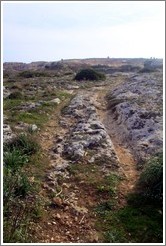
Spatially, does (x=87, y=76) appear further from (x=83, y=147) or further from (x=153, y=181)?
(x=153, y=181)

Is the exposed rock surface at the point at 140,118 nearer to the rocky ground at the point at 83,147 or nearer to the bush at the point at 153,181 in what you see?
the rocky ground at the point at 83,147

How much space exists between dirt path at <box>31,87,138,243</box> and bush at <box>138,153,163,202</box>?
525 millimetres

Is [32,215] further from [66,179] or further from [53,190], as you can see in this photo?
[66,179]

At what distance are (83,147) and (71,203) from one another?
4.28 m

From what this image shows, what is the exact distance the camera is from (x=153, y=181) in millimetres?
9797

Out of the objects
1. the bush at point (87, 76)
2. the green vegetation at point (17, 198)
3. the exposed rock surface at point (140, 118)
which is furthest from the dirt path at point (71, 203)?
the bush at point (87, 76)

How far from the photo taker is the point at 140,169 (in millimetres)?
12125

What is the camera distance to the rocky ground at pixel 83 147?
8604 mm

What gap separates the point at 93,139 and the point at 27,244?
25.6 feet

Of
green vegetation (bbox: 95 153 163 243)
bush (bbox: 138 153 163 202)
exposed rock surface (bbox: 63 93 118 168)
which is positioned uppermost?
exposed rock surface (bbox: 63 93 118 168)

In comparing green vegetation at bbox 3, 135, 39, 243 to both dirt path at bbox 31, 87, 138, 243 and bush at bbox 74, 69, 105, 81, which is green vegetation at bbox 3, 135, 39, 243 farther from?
bush at bbox 74, 69, 105, 81

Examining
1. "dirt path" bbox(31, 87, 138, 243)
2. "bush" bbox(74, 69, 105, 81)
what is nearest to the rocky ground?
"dirt path" bbox(31, 87, 138, 243)

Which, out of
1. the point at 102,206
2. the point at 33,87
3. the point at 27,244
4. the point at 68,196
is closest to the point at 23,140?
the point at 68,196

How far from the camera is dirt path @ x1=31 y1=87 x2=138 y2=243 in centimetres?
797
